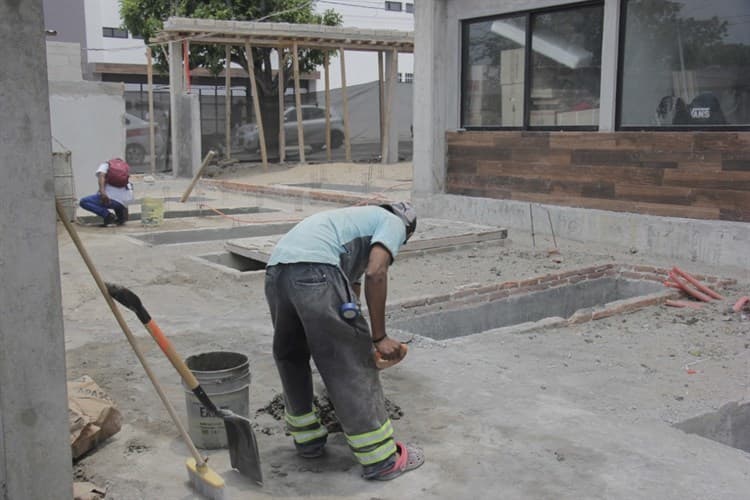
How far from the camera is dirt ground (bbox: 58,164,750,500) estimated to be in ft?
12.4

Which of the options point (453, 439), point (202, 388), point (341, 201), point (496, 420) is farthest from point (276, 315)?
point (341, 201)

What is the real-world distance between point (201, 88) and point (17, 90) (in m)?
22.5

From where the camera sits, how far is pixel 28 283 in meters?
2.91

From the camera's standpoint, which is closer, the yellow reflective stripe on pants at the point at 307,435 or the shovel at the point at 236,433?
the shovel at the point at 236,433

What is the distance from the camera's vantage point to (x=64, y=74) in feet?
50.3

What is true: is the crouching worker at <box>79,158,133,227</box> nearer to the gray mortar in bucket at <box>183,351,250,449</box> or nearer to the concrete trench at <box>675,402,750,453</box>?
the gray mortar in bucket at <box>183,351,250,449</box>

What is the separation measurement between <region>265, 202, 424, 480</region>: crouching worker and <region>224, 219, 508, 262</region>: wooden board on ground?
16.5ft

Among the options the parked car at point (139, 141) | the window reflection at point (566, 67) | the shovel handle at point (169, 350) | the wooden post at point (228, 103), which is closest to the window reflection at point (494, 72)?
the window reflection at point (566, 67)

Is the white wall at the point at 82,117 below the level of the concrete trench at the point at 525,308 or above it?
above

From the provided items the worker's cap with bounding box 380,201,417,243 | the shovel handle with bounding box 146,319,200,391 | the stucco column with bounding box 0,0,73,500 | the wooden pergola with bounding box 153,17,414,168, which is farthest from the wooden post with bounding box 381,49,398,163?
the stucco column with bounding box 0,0,73,500

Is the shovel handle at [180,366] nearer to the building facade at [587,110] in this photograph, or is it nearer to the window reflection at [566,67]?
the building facade at [587,110]

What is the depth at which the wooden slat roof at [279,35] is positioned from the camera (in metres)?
18.8

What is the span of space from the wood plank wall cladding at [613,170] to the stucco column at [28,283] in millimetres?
7684

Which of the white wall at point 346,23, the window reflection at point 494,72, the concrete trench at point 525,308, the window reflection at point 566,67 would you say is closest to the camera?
the concrete trench at point 525,308
